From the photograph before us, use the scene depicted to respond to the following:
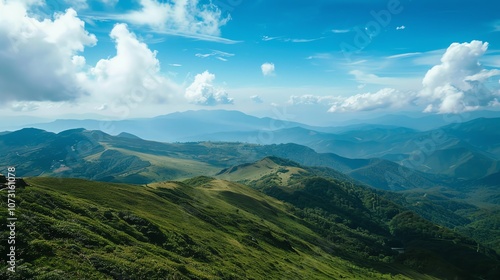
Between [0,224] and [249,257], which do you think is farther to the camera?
[249,257]

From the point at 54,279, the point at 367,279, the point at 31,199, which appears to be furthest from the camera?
the point at 367,279

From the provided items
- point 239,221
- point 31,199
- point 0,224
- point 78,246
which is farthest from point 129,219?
point 239,221

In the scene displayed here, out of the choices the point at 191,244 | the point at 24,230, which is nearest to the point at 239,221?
the point at 191,244

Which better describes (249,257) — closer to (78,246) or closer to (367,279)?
(78,246)

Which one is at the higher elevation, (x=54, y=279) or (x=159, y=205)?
(x=54, y=279)

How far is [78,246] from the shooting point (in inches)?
1758

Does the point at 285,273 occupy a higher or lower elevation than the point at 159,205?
lower

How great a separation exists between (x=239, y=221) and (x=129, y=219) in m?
86.5

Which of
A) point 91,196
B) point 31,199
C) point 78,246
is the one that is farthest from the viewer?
point 91,196

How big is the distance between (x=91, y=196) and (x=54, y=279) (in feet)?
190

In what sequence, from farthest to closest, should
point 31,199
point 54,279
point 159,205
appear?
1. point 159,205
2. point 31,199
3. point 54,279

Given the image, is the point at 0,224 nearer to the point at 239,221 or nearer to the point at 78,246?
the point at 78,246

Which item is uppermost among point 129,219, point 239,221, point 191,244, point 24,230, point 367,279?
point 24,230

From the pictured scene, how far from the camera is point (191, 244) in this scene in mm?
74375
